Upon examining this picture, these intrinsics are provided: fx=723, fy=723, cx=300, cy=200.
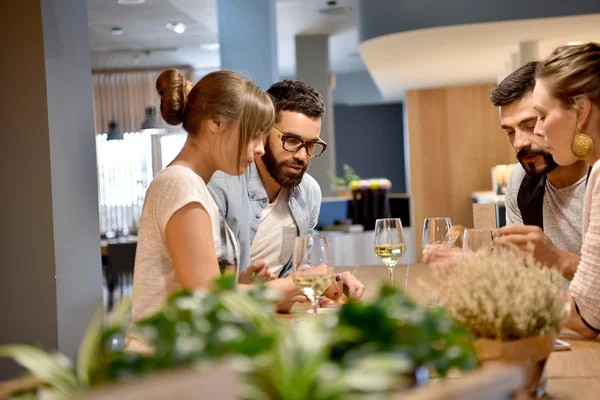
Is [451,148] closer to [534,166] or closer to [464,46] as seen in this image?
[464,46]

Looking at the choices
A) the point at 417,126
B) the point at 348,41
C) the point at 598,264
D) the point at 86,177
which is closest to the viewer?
the point at 598,264

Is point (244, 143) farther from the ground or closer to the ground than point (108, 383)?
farther from the ground

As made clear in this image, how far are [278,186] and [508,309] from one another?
1.91 m

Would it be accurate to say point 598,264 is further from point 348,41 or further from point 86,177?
point 348,41

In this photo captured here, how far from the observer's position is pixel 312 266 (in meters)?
1.50

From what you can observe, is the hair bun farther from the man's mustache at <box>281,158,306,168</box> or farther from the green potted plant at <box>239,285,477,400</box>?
the green potted plant at <box>239,285,477,400</box>

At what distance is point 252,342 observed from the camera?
2.08ft

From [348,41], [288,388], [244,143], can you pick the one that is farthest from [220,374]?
[348,41]

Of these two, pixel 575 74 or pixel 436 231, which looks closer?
pixel 575 74

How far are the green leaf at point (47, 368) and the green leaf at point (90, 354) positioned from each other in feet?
0.04

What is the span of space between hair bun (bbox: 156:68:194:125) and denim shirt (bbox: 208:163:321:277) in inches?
20.2

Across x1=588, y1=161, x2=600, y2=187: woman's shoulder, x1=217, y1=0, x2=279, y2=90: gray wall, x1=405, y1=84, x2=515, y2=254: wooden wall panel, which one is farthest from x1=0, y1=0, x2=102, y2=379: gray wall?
x1=405, y1=84, x2=515, y2=254: wooden wall panel

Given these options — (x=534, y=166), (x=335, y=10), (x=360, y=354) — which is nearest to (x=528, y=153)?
(x=534, y=166)

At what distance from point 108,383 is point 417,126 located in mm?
11921
